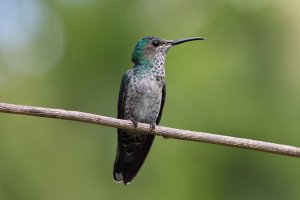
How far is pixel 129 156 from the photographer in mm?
6461

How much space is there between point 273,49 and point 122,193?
2599 mm

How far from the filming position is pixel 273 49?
8.76 m

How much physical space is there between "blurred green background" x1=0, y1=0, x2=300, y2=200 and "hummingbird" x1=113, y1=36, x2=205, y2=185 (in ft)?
6.42

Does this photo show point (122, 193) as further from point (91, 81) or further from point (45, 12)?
point (45, 12)

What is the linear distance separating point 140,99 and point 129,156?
594 millimetres

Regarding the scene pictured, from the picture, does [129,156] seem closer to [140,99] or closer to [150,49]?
[140,99]

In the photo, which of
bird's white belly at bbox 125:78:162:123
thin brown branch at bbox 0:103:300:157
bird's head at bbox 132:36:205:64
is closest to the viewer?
thin brown branch at bbox 0:103:300:157

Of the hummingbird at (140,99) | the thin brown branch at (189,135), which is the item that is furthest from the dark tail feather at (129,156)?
the thin brown branch at (189,135)

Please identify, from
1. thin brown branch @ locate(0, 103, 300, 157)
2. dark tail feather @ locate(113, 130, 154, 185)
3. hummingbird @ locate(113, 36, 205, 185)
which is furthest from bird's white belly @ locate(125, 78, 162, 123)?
thin brown branch @ locate(0, 103, 300, 157)

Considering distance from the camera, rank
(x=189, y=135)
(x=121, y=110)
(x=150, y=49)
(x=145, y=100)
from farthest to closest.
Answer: (x=150, y=49), (x=121, y=110), (x=145, y=100), (x=189, y=135)

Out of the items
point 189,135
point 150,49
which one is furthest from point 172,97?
point 189,135

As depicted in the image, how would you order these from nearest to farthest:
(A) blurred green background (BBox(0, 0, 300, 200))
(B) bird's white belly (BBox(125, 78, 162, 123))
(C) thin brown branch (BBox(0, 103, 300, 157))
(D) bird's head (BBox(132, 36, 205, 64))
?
(C) thin brown branch (BBox(0, 103, 300, 157))
(B) bird's white belly (BBox(125, 78, 162, 123))
(D) bird's head (BBox(132, 36, 205, 64))
(A) blurred green background (BBox(0, 0, 300, 200))

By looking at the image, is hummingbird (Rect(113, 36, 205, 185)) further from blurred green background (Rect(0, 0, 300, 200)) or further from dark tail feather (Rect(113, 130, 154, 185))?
blurred green background (Rect(0, 0, 300, 200))

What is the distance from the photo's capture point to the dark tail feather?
6.19 m
